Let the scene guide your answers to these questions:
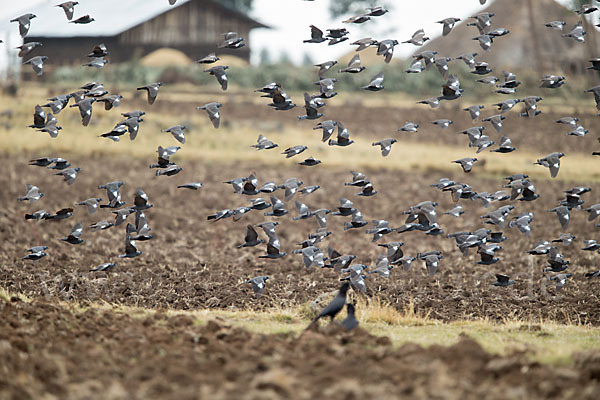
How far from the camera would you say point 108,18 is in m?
54.9

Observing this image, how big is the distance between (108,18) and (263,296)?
47.5 metres

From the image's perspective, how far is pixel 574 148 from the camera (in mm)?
30125

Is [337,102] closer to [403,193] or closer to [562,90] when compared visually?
[562,90]

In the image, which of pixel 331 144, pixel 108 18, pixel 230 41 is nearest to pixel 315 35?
pixel 230 41

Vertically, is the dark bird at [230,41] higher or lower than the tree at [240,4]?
higher

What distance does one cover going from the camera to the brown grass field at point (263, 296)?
6734 millimetres

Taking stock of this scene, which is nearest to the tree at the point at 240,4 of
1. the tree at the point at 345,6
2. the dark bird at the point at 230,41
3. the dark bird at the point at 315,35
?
the tree at the point at 345,6

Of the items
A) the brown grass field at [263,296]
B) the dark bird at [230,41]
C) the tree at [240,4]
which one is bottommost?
the brown grass field at [263,296]

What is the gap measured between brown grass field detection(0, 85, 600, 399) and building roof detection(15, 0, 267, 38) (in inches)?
938

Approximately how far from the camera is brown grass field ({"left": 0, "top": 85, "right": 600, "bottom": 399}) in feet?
22.1

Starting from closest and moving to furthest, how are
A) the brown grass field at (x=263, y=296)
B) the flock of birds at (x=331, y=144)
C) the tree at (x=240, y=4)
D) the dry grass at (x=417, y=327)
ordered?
the brown grass field at (x=263, y=296) → the dry grass at (x=417, y=327) → the flock of birds at (x=331, y=144) → the tree at (x=240, y=4)

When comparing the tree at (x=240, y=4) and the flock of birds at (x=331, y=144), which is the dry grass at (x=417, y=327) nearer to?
the flock of birds at (x=331, y=144)

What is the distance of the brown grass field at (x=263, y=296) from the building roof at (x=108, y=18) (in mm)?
23824

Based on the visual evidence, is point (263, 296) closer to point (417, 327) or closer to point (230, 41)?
point (417, 327)
